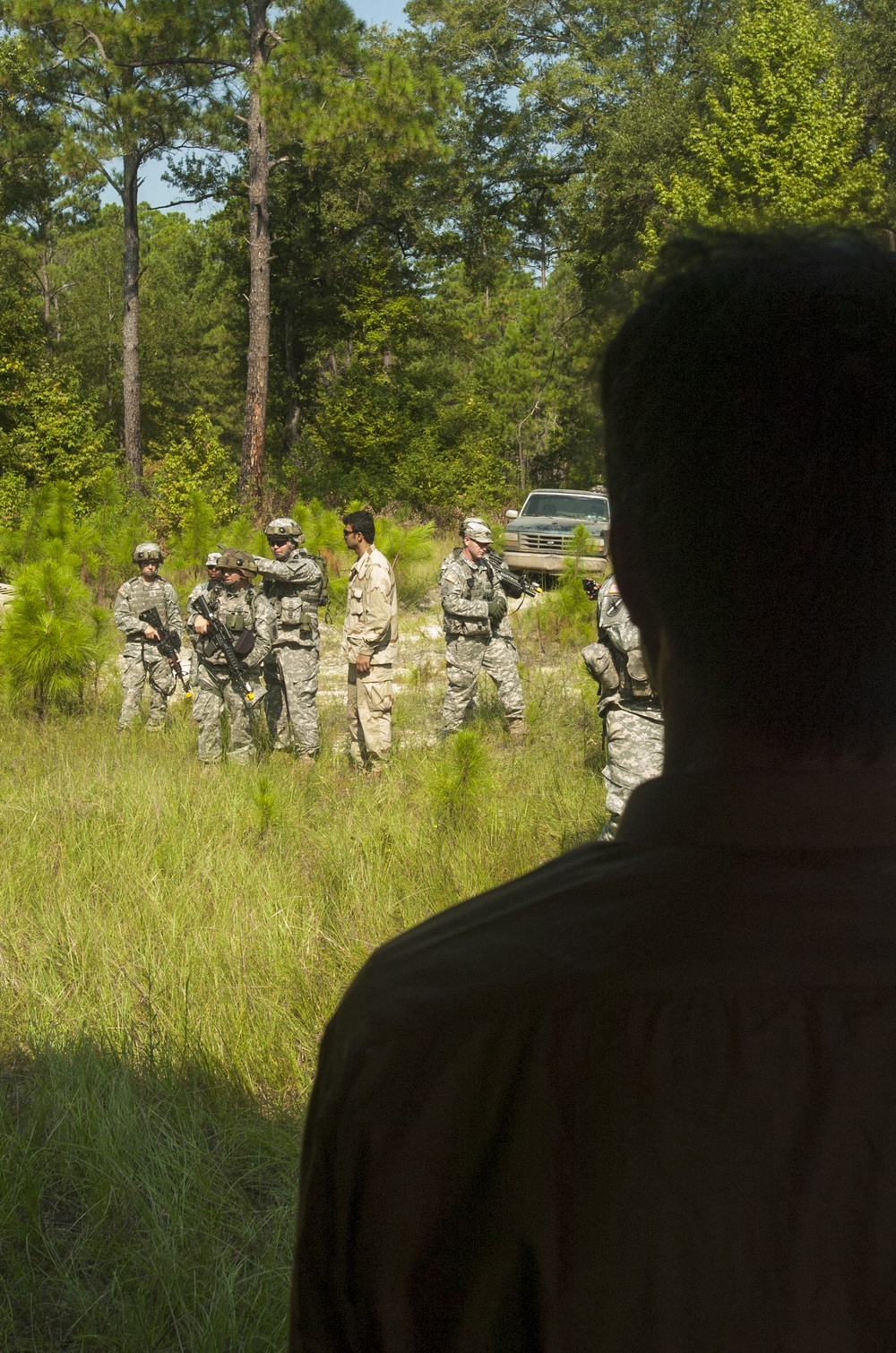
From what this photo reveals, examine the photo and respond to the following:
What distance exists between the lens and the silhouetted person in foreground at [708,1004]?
715mm

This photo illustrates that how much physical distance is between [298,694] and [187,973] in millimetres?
4276

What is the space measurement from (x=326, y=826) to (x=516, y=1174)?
5.33 meters

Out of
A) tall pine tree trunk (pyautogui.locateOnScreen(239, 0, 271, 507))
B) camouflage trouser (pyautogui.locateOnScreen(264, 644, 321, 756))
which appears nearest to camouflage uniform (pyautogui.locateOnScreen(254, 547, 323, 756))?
camouflage trouser (pyautogui.locateOnScreen(264, 644, 321, 756))

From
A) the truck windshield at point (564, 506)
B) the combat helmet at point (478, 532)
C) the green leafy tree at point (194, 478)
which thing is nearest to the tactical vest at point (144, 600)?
the combat helmet at point (478, 532)

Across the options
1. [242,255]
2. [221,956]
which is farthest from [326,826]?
[242,255]

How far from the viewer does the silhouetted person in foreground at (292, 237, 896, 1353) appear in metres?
0.71

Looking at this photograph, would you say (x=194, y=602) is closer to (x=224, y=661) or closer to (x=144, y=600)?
(x=224, y=661)

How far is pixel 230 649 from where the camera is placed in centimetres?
794

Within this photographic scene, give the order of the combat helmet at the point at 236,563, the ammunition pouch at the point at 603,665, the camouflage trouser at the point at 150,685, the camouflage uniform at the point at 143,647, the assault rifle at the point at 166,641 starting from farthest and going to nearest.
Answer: the assault rifle at the point at 166,641 < the camouflage uniform at the point at 143,647 < the camouflage trouser at the point at 150,685 < the combat helmet at the point at 236,563 < the ammunition pouch at the point at 603,665

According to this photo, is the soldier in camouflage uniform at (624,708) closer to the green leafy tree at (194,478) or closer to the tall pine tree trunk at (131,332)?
the green leafy tree at (194,478)

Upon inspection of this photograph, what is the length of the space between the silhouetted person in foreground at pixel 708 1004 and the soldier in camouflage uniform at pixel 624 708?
12.8ft

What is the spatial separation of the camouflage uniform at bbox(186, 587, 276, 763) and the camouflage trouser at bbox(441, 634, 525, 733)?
1414 mm

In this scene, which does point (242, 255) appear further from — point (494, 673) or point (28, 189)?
point (494, 673)

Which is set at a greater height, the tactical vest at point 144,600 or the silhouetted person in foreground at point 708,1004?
the silhouetted person in foreground at point 708,1004
